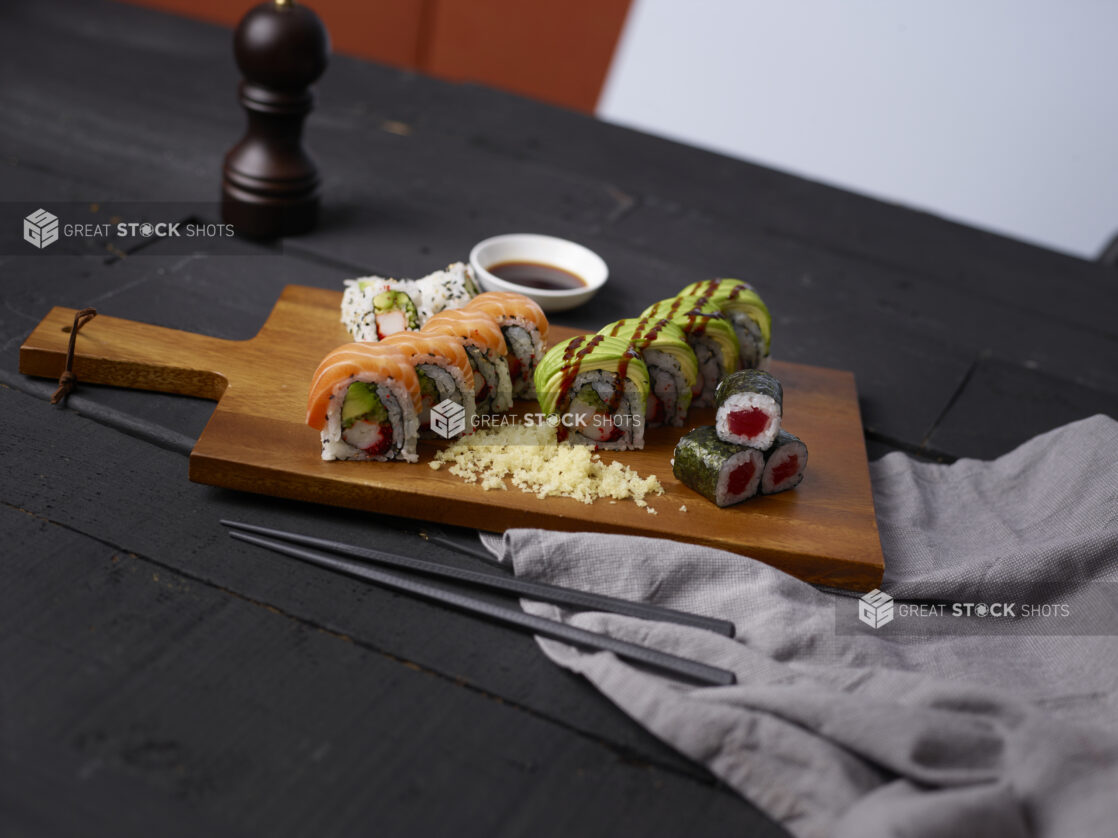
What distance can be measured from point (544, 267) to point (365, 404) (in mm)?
1020

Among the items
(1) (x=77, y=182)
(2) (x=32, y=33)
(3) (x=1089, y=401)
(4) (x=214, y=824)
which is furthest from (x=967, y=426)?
(2) (x=32, y=33)

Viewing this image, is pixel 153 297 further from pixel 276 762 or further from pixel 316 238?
pixel 276 762

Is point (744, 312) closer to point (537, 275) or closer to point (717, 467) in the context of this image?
point (717, 467)

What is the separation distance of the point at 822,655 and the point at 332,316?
1363mm

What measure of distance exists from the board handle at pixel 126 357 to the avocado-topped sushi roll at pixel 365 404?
0.36 m

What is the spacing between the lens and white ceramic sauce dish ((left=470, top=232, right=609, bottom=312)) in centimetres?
261

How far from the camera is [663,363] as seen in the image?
2135 millimetres

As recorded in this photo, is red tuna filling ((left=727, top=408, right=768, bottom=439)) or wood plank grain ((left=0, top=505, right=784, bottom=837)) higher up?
red tuna filling ((left=727, top=408, right=768, bottom=439))

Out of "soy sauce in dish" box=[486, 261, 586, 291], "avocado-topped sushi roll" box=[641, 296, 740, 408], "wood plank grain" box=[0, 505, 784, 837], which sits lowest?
"wood plank grain" box=[0, 505, 784, 837]

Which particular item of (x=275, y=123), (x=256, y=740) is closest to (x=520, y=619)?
(x=256, y=740)

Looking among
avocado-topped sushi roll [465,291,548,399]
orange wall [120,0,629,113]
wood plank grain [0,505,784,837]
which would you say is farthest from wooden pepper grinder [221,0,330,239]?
orange wall [120,0,629,113]

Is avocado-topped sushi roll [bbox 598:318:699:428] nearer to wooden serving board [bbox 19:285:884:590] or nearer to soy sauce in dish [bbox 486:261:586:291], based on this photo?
wooden serving board [bbox 19:285:884:590]

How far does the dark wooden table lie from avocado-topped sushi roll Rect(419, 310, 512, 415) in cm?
36

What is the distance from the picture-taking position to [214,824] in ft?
4.15
